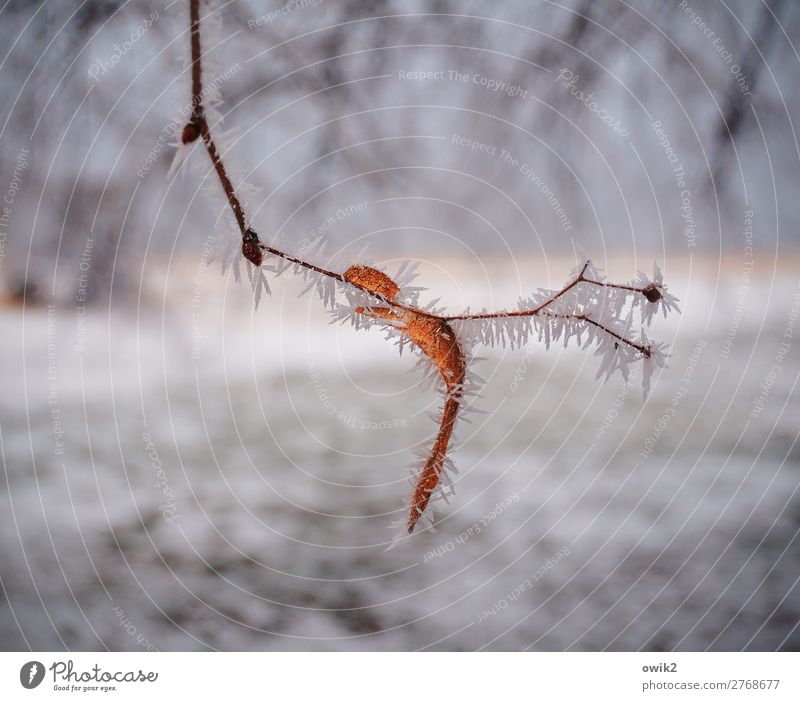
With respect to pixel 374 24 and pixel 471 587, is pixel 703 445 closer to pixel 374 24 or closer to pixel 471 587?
pixel 471 587

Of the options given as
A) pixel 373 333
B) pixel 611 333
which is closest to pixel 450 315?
pixel 611 333

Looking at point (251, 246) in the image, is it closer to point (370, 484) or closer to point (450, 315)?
point (450, 315)

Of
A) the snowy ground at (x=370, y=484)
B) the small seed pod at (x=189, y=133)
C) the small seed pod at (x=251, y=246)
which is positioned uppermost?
the small seed pod at (x=189, y=133)

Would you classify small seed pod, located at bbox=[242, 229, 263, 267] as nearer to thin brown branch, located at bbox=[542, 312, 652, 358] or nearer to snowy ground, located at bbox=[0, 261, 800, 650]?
thin brown branch, located at bbox=[542, 312, 652, 358]

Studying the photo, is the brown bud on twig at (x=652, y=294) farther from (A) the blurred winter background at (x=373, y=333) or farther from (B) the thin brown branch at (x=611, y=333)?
(A) the blurred winter background at (x=373, y=333)

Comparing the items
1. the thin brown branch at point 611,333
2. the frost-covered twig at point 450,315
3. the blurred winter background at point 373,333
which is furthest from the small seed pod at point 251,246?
the blurred winter background at point 373,333

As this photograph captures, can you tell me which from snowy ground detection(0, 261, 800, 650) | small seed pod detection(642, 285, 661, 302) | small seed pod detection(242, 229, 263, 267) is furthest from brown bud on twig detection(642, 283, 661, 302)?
snowy ground detection(0, 261, 800, 650)

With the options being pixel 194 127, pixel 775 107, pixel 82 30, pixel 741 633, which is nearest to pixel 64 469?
pixel 82 30
